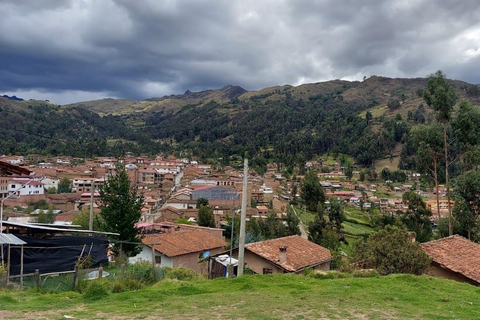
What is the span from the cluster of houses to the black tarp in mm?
183

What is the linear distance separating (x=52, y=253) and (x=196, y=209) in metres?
41.9

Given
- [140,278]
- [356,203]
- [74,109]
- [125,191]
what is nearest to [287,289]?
[140,278]

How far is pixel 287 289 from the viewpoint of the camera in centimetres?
1085

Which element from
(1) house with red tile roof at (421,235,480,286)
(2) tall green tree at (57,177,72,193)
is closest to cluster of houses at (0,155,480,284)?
(1) house with red tile roof at (421,235,480,286)

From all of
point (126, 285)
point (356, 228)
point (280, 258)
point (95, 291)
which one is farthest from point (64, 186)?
point (95, 291)

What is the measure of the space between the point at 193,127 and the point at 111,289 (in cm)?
16454

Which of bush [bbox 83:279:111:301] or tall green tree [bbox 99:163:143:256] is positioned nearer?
bush [bbox 83:279:111:301]

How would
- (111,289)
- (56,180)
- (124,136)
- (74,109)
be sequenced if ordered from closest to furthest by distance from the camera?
1. (111,289)
2. (56,180)
3. (124,136)
4. (74,109)

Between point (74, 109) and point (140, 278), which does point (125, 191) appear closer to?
point (140, 278)

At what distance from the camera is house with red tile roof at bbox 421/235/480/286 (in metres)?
14.6

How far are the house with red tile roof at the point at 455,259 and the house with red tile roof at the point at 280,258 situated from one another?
4962 mm

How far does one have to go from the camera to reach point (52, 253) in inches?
498

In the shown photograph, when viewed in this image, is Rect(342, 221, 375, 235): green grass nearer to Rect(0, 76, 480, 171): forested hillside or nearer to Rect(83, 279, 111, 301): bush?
Rect(83, 279, 111, 301): bush

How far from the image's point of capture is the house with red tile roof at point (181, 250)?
24.5 meters
